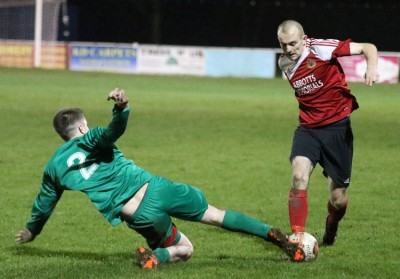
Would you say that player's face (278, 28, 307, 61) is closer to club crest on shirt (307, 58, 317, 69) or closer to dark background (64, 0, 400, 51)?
club crest on shirt (307, 58, 317, 69)

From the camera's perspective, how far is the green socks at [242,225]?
6.49 meters

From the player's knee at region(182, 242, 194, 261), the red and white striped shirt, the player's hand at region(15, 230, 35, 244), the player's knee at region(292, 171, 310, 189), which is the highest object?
the red and white striped shirt

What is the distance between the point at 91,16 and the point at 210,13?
20.7 feet

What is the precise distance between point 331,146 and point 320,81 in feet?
1.78

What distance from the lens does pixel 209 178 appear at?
12.1 m

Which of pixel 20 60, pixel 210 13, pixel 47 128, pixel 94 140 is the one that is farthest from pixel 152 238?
pixel 210 13

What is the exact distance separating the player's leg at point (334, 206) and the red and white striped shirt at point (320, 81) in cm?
56

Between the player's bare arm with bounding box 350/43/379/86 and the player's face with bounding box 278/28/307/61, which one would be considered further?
the player's face with bounding box 278/28/307/61

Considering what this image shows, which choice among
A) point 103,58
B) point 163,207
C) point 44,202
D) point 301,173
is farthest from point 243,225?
point 103,58

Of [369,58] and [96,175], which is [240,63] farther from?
[96,175]

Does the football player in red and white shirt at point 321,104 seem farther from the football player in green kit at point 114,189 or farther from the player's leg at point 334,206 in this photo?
the football player in green kit at point 114,189

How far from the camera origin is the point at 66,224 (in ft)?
29.3

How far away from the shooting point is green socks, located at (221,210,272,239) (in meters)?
6.49

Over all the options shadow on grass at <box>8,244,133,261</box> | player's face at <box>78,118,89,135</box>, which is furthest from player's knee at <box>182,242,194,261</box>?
player's face at <box>78,118,89,135</box>
